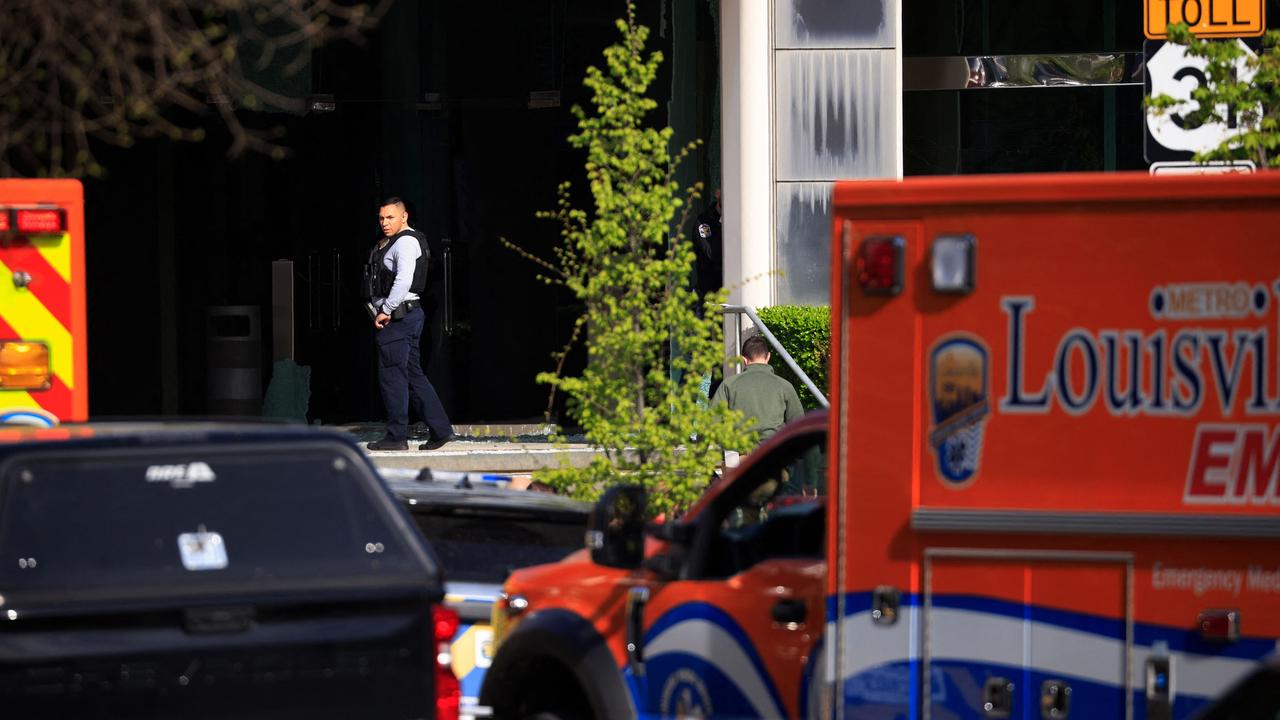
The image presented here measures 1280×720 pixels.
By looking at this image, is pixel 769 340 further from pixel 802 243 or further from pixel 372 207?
pixel 372 207

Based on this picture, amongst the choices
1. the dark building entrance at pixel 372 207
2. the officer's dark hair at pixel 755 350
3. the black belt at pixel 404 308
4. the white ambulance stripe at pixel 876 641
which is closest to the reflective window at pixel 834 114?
the dark building entrance at pixel 372 207

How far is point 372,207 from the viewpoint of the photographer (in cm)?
1956

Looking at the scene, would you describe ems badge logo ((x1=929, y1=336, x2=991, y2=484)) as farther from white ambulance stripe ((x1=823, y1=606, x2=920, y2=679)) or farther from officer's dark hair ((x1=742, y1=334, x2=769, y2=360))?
officer's dark hair ((x1=742, y1=334, x2=769, y2=360))

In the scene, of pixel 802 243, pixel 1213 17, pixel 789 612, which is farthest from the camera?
pixel 802 243

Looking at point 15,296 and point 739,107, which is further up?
point 739,107

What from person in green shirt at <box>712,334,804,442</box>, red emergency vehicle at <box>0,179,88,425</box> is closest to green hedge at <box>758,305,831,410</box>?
person in green shirt at <box>712,334,804,442</box>

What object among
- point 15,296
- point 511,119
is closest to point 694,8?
point 511,119

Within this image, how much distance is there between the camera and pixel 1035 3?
799 inches

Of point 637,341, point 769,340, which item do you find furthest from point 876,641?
point 769,340

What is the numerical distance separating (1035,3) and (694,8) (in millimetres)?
3864

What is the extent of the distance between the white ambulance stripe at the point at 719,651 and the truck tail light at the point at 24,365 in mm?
3366

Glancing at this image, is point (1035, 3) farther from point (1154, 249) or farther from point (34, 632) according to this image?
point (34, 632)

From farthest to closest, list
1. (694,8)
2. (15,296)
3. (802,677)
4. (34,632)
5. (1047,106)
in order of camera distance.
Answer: (1047,106) < (694,8) < (15,296) < (802,677) < (34,632)

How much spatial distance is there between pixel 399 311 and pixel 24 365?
6.73 m
